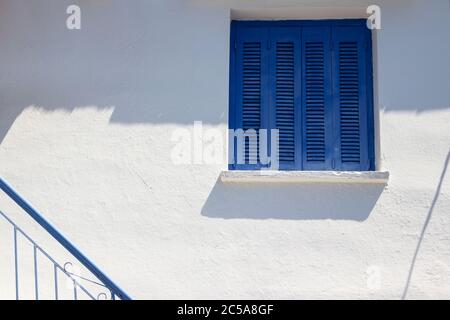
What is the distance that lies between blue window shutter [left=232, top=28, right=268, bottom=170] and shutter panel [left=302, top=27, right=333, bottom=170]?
1.10 ft

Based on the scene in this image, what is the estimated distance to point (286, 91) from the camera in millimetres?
8148

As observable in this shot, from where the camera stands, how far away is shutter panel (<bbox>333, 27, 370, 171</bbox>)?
26.3 ft

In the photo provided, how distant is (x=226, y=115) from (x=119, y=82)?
3.00ft

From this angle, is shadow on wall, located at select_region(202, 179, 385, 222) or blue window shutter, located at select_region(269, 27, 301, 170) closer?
shadow on wall, located at select_region(202, 179, 385, 222)

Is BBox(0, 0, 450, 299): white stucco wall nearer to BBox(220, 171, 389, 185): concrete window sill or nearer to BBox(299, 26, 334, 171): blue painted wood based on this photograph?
BBox(220, 171, 389, 185): concrete window sill

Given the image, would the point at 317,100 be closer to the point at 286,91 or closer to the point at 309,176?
the point at 286,91

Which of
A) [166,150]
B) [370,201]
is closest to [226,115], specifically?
[166,150]

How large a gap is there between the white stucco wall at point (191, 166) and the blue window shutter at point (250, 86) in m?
0.21

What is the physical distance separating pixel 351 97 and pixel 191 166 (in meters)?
1.43

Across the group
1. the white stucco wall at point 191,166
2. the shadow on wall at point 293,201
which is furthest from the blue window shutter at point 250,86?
the shadow on wall at point 293,201

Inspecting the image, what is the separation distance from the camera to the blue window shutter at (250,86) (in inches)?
316

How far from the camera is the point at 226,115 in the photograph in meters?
7.90

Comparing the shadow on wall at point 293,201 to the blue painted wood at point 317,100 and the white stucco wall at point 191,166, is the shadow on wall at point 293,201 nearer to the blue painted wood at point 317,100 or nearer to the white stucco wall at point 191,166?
the white stucco wall at point 191,166

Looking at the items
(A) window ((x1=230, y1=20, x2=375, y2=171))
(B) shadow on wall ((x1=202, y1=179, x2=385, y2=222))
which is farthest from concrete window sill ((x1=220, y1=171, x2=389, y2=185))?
(A) window ((x1=230, y1=20, x2=375, y2=171))
